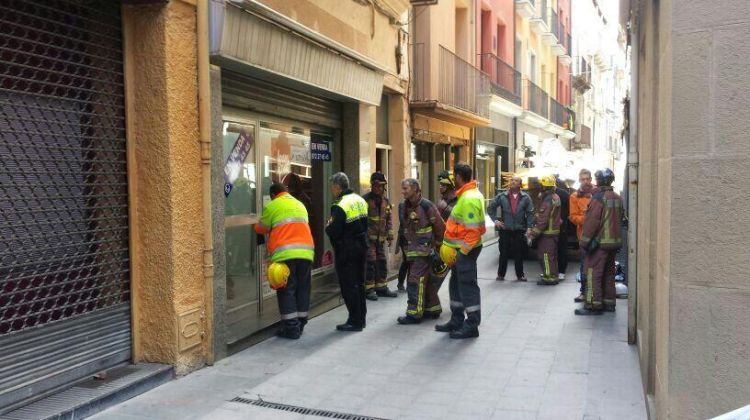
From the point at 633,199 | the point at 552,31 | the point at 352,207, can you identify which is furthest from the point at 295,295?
the point at 552,31

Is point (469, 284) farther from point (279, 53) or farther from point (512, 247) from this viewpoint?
point (512, 247)

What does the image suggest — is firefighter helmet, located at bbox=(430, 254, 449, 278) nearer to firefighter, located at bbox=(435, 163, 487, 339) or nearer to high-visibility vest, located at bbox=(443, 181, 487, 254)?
firefighter, located at bbox=(435, 163, 487, 339)

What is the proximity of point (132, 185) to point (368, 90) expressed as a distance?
17.7 feet

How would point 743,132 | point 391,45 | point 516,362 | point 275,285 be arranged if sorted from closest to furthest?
point 743,132
point 516,362
point 275,285
point 391,45

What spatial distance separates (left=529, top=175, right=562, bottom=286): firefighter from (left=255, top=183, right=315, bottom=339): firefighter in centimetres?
476

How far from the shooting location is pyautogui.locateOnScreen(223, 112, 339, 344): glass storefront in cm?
780

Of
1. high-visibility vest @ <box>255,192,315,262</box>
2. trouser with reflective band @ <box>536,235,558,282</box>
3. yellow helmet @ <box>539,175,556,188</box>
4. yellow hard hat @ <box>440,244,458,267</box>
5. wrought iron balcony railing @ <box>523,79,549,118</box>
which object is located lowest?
trouser with reflective band @ <box>536,235,558,282</box>

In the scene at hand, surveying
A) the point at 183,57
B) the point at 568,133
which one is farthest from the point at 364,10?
the point at 568,133

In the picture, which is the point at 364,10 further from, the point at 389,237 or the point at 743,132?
the point at 743,132

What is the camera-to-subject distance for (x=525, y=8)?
23359mm

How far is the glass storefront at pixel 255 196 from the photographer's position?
7.80 metres

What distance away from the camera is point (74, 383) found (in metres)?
5.23

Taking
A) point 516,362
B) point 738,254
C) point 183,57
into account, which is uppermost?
point 183,57

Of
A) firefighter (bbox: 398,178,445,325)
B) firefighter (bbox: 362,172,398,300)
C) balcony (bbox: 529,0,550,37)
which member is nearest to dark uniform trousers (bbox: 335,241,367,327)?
firefighter (bbox: 398,178,445,325)
